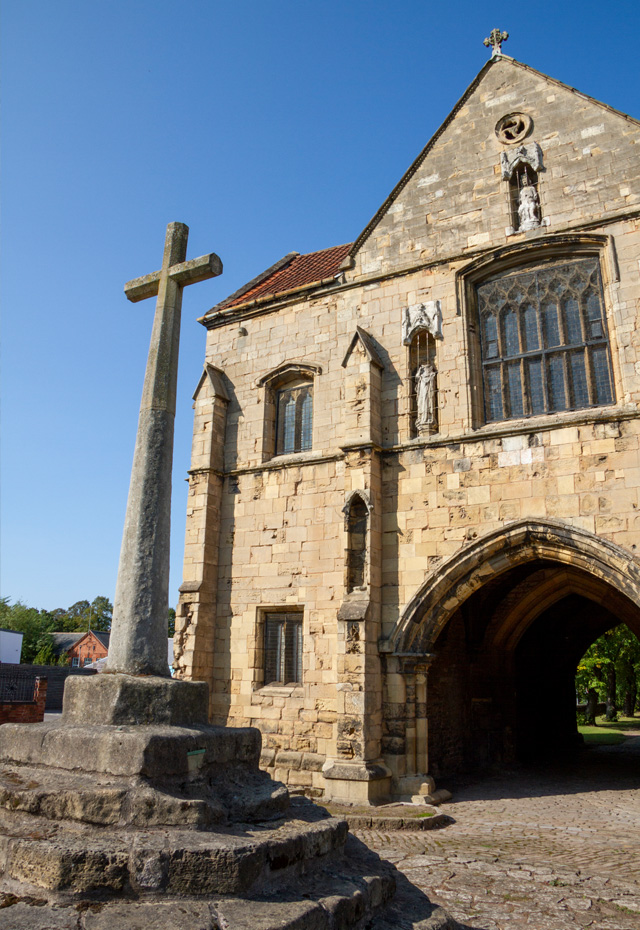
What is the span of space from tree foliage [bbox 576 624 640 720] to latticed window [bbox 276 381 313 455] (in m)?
16.6

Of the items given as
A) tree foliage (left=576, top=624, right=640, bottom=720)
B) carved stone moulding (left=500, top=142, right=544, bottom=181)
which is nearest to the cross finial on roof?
carved stone moulding (left=500, top=142, right=544, bottom=181)

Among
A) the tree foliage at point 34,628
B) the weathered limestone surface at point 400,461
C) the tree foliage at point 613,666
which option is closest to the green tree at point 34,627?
the tree foliage at point 34,628

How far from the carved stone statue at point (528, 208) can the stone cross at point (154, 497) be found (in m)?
7.63

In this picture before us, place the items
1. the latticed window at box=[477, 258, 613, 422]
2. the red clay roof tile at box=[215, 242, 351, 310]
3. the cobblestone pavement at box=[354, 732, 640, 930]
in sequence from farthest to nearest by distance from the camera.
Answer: the red clay roof tile at box=[215, 242, 351, 310] < the latticed window at box=[477, 258, 613, 422] < the cobblestone pavement at box=[354, 732, 640, 930]

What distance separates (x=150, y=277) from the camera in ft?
19.6

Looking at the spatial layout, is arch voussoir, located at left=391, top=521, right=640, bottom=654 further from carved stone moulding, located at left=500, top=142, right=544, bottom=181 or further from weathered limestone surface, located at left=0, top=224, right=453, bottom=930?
carved stone moulding, located at left=500, top=142, right=544, bottom=181

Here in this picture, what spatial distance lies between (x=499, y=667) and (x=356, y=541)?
5671 millimetres

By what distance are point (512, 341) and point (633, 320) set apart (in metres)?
1.97

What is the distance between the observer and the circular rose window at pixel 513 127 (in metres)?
12.1

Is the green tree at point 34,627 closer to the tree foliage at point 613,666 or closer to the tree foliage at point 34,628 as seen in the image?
the tree foliage at point 34,628

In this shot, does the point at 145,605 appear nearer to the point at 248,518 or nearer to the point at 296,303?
the point at 248,518

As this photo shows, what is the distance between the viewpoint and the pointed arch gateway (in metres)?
10.3

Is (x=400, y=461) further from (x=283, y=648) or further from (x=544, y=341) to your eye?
(x=283, y=648)

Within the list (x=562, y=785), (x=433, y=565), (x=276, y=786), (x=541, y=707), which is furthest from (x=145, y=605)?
(x=541, y=707)
